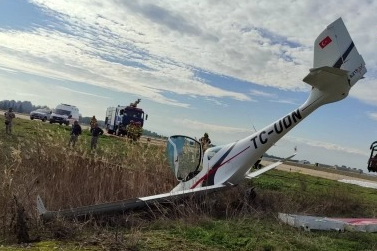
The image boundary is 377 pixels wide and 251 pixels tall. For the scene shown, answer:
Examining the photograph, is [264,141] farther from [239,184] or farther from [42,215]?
[42,215]

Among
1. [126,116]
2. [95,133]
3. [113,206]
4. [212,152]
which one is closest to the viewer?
[113,206]

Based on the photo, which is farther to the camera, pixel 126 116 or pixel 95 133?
pixel 126 116

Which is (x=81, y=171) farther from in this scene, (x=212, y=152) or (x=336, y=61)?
(x=336, y=61)

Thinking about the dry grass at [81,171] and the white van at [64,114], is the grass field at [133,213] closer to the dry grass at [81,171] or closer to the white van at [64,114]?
the dry grass at [81,171]

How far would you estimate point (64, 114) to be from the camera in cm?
4972

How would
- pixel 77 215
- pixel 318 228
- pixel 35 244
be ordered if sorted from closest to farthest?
1. pixel 35 244
2. pixel 77 215
3. pixel 318 228

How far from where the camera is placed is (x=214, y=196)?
9.43 metres

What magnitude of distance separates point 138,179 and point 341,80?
5076mm

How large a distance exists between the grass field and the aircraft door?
17.8 inches

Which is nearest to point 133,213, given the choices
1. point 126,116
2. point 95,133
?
point 95,133

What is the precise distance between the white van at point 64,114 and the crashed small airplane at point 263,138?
38447 millimetres

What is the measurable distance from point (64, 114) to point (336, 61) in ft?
145

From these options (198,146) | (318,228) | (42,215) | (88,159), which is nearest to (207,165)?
(198,146)

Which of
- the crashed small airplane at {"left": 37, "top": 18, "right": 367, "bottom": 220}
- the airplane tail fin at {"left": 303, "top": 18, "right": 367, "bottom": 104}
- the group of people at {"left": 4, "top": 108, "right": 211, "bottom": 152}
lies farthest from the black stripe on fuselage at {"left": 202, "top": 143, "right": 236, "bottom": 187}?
the airplane tail fin at {"left": 303, "top": 18, "right": 367, "bottom": 104}
